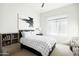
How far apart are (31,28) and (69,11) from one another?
67 centimetres

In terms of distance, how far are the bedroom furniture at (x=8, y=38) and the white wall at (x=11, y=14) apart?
0.21ft

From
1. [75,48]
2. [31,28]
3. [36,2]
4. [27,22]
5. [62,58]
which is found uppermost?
[36,2]

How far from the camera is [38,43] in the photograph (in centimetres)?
120

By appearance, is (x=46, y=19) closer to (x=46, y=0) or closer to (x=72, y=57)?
(x=46, y=0)

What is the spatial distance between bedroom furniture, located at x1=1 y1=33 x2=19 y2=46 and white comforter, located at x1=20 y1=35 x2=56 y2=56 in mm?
101

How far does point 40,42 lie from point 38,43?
0.13 feet

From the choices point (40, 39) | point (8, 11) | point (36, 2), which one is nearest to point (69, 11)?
point (36, 2)

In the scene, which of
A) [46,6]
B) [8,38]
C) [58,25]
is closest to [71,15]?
[58,25]

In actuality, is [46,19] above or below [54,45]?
above

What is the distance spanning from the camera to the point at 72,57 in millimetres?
1121

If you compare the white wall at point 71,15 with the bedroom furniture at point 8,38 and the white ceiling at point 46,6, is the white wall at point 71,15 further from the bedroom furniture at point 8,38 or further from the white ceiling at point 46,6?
the bedroom furniture at point 8,38

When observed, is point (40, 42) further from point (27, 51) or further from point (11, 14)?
point (11, 14)

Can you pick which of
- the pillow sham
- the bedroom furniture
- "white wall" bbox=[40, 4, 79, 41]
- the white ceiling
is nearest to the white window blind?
"white wall" bbox=[40, 4, 79, 41]

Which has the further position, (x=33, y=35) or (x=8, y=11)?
(x=33, y=35)
